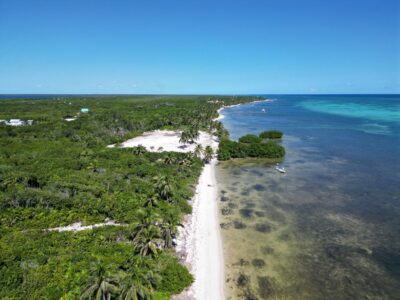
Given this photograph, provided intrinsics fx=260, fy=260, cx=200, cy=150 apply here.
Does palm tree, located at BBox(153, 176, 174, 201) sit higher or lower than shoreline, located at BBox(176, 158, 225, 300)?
higher

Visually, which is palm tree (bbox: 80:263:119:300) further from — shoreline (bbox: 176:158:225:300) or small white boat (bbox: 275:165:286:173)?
small white boat (bbox: 275:165:286:173)

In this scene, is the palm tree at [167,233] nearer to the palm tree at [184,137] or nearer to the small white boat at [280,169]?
the small white boat at [280,169]

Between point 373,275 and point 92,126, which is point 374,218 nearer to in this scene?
point 373,275

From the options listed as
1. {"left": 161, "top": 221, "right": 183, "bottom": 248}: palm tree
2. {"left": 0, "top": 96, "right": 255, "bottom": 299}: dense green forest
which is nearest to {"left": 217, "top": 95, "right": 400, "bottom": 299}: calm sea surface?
{"left": 161, "top": 221, "right": 183, "bottom": 248}: palm tree

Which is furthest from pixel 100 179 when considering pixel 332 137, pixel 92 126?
pixel 332 137

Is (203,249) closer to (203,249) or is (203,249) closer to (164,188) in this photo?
(203,249)

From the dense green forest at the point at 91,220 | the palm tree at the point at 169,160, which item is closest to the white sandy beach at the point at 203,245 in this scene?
the dense green forest at the point at 91,220

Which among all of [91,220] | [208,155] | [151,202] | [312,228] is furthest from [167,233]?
[208,155]
